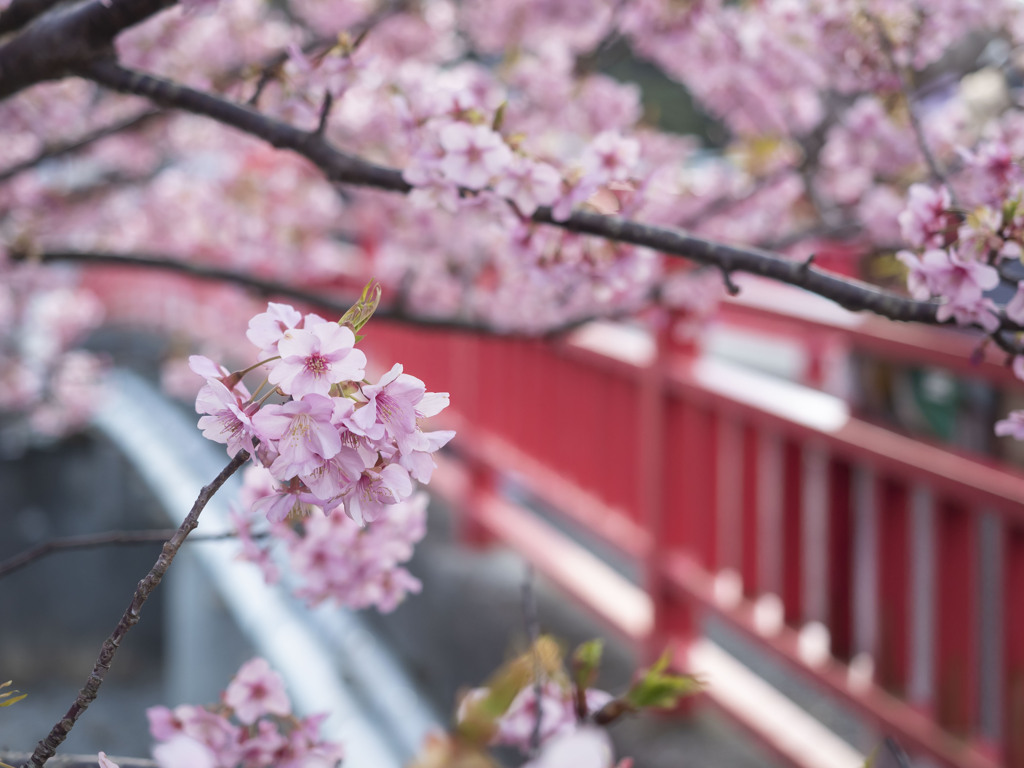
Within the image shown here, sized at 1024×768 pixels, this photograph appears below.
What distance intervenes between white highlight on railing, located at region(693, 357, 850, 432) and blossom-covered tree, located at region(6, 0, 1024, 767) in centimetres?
18

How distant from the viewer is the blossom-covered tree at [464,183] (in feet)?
2.22

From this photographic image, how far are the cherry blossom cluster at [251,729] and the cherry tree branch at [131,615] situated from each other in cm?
24

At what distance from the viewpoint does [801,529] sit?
8.28 feet

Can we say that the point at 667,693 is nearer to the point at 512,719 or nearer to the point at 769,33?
the point at 512,719

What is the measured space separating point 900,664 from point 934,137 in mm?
1351

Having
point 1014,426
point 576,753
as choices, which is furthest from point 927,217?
point 576,753

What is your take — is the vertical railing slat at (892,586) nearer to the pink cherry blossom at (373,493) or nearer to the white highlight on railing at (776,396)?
the white highlight on railing at (776,396)

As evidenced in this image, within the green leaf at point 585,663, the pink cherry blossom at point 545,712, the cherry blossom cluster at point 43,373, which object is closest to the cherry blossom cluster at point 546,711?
the pink cherry blossom at point 545,712

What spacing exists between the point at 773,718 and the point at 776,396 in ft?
2.85

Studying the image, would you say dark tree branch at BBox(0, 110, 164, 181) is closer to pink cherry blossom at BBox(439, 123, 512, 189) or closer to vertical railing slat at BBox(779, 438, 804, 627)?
pink cherry blossom at BBox(439, 123, 512, 189)

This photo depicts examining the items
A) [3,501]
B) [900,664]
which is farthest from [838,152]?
[3,501]

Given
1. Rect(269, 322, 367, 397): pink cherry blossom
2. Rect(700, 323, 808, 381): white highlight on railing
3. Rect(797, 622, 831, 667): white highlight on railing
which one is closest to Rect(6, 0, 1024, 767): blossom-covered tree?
Rect(269, 322, 367, 397): pink cherry blossom

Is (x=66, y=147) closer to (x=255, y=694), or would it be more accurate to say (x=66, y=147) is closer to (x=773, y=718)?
(x=255, y=694)

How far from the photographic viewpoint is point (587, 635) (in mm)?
3318
